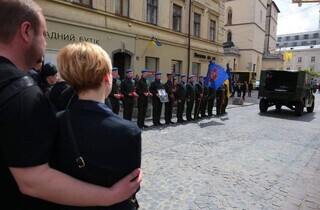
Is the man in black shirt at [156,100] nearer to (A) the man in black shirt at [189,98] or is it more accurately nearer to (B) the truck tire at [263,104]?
(A) the man in black shirt at [189,98]

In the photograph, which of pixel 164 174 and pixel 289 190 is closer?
pixel 289 190

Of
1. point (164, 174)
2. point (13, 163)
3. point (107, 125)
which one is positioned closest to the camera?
point (13, 163)

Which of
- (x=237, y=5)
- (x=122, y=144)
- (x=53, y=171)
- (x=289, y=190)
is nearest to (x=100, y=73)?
(x=122, y=144)

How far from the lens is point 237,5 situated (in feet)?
173

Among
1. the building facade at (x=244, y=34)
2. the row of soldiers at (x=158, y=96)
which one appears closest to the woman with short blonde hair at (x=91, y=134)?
the row of soldiers at (x=158, y=96)

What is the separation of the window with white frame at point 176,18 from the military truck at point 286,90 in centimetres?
738

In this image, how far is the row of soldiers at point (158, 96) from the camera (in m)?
9.02

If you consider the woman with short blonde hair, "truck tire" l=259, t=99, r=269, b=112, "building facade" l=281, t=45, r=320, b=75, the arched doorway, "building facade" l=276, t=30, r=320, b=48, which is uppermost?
"building facade" l=276, t=30, r=320, b=48

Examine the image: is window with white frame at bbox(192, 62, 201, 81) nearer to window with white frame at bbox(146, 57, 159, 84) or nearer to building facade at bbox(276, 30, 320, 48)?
window with white frame at bbox(146, 57, 159, 84)

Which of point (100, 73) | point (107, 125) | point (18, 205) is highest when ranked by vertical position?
point (100, 73)

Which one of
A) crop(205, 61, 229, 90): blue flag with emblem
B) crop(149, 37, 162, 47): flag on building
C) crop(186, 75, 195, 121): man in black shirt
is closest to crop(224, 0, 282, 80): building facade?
crop(149, 37, 162, 47): flag on building

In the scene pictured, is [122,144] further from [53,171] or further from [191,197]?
[191,197]

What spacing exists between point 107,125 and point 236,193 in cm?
344

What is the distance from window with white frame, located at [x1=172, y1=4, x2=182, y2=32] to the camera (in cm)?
1907
